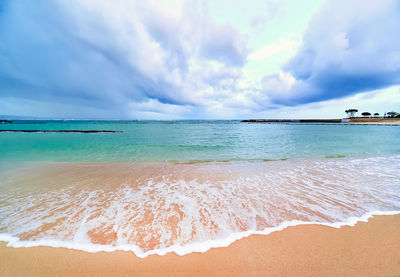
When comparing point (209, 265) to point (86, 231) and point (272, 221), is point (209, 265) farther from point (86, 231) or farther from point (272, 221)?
point (86, 231)

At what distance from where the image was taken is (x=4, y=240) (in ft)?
10.0

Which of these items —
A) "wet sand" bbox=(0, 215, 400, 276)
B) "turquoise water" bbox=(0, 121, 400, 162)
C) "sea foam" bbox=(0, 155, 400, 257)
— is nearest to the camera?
"wet sand" bbox=(0, 215, 400, 276)

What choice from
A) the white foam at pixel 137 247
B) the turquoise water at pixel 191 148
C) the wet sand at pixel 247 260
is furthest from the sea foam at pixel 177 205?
the turquoise water at pixel 191 148

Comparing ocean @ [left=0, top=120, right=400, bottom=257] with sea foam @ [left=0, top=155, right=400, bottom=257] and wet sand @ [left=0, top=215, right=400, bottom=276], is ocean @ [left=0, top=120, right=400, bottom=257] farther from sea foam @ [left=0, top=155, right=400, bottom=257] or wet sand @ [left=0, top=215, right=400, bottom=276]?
wet sand @ [left=0, top=215, right=400, bottom=276]

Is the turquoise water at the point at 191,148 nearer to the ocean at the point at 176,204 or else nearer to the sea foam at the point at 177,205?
the ocean at the point at 176,204

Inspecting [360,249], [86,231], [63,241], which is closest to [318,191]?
[360,249]

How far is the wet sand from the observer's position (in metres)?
2.33

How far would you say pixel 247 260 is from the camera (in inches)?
99.0

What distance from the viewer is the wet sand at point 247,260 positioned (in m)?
2.33

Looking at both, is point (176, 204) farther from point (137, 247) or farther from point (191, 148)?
point (191, 148)

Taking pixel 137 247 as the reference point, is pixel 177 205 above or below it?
below

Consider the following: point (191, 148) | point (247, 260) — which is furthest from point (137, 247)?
point (191, 148)

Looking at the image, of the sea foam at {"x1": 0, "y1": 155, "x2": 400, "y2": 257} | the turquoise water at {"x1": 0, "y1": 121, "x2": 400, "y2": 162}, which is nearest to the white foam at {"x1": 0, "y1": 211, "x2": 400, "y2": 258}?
the sea foam at {"x1": 0, "y1": 155, "x2": 400, "y2": 257}

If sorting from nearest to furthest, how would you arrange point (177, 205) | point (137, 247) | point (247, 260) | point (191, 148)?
point (247, 260)
point (137, 247)
point (177, 205)
point (191, 148)
